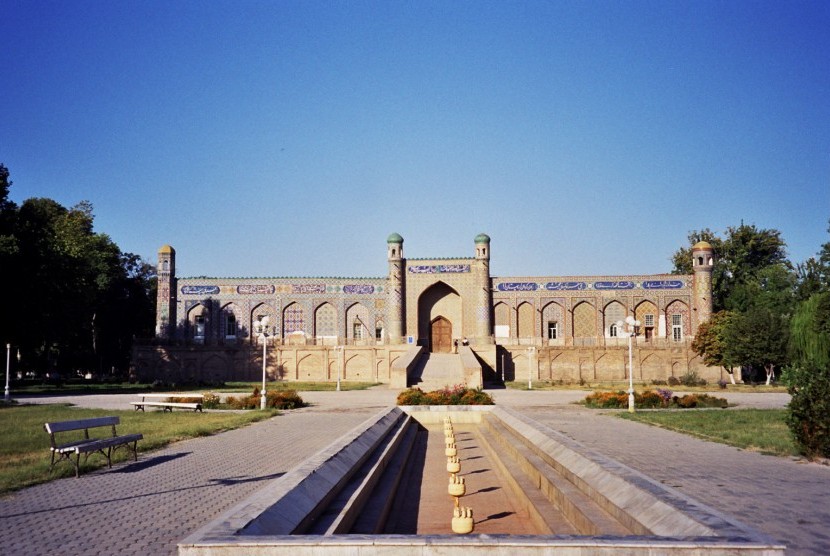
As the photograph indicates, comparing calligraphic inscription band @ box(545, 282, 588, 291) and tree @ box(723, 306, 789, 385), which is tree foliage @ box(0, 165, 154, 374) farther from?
tree @ box(723, 306, 789, 385)

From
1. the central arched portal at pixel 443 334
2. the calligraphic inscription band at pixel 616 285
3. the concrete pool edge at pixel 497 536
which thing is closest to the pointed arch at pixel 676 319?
the calligraphic inscription band at pixel 616 285

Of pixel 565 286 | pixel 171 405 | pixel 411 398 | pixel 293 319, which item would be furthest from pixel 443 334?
pixel 171 405

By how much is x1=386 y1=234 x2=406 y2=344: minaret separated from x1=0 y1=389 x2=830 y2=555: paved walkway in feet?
90.7

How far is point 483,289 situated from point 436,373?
408 inches

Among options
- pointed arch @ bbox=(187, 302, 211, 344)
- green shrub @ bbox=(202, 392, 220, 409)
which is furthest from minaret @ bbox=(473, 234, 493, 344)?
green shrub @ bbox=(202, 392, 220, 409)

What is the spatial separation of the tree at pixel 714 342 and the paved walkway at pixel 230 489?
2607 cm

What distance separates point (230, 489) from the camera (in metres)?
7.64

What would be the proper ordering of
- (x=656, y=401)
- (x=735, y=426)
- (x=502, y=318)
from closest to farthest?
(x=735, y=426) < (x=656, y=401) < (x=502, y=318)

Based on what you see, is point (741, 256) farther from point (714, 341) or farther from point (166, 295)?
point (166, 295)

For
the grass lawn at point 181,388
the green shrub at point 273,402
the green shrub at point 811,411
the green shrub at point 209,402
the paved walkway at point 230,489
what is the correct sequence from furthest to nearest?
the grass lawn at point 181,388
the green shrub at point 209,402
the green shrub at point 273,402
the green shrub at point 811,411
the paved walkway at point 230,489

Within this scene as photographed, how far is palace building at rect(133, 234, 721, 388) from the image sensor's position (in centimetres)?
3994

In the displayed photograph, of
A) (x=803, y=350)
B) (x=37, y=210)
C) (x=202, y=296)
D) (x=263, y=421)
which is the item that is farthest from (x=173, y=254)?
(x=803, y=350)

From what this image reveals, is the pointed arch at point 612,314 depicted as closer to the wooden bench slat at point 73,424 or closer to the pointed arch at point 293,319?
the pointed arch at point 293,319

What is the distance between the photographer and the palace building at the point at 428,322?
39938 mm
